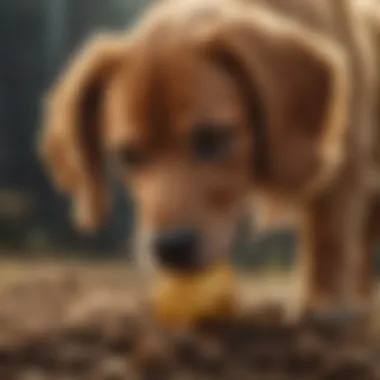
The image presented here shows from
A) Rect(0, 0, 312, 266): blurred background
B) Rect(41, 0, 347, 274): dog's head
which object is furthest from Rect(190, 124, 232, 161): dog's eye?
Rect(0, 0, 312, 266): blurred background

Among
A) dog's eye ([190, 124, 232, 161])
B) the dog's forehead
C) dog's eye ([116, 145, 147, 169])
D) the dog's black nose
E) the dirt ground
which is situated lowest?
the dirt ground

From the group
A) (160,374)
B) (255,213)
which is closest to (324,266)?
(255,213)

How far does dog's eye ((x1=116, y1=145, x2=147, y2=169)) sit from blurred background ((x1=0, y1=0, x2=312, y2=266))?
0.19 ft

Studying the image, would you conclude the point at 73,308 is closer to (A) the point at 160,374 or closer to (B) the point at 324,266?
(A) the point at 160,374

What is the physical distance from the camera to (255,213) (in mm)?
934

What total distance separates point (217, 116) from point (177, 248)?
0.37ft

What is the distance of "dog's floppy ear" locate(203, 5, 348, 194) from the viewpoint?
0.88m

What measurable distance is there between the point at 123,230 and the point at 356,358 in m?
0.23

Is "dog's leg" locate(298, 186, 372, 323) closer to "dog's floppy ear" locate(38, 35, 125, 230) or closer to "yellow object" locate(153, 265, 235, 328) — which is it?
"yellow object" locate(153, 265, 235, 328)

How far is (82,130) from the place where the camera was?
3.08ft

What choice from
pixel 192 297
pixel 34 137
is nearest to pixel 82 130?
pixel 34 137

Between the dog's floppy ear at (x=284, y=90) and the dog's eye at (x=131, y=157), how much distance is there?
0.31ft

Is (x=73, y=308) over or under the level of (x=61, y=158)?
under

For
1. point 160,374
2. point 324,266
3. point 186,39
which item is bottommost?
point 160,374
